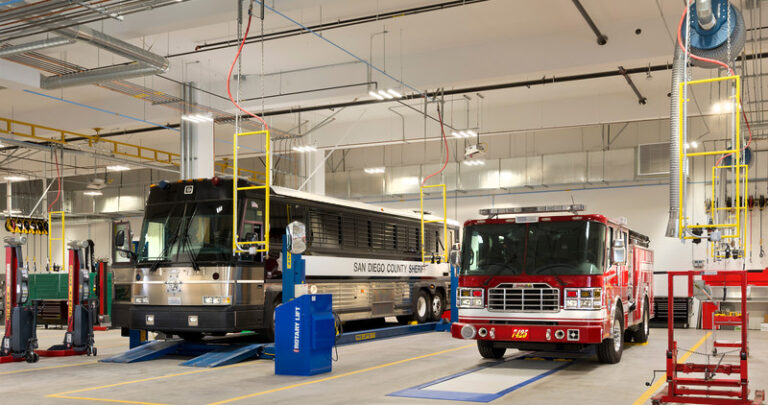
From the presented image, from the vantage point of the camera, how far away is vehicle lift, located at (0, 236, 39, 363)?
12.4m

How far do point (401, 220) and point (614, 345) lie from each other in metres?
7.69

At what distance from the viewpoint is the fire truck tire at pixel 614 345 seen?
11367 mm

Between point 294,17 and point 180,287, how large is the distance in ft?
22.1

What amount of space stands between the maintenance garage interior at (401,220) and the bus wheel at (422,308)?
0.25ft

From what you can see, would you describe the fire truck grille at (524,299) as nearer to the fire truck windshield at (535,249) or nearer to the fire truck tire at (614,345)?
the fire truck windshield at (535,249)

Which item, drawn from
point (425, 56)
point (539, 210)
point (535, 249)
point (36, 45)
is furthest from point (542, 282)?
point (36, 45)

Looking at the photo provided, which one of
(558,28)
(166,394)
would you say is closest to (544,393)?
(166,394)

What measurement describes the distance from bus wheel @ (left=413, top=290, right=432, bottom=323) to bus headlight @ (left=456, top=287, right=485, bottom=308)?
718 centimetres

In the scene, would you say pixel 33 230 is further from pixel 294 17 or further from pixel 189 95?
pixel 294 17

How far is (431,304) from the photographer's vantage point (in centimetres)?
1981

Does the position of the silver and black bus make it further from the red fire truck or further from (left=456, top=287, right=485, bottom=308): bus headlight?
the red fire truck

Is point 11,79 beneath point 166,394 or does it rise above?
above

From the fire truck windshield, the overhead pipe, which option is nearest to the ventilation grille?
the fire truck windshield

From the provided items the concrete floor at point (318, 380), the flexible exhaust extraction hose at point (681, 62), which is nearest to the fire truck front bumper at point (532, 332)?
the concrete floor at point (318, 380)
